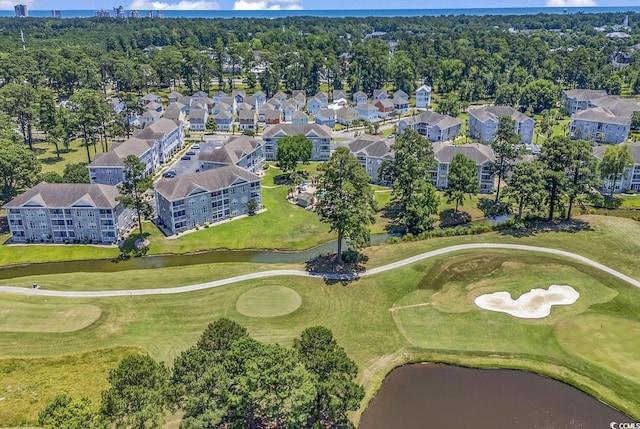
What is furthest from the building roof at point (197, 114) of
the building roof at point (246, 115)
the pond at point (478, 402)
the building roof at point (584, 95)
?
the building roof at point (584, 95)

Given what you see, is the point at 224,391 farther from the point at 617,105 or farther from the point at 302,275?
the point at 617,105

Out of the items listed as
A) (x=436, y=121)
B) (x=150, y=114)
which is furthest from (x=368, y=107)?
(x=150, y=114)

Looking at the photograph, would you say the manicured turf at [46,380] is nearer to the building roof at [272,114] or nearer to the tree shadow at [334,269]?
the tree shadow at [334,269]

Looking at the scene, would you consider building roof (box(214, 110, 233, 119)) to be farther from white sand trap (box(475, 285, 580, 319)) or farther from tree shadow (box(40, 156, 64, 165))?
white sand trap (box(475, 285, 580, 319))

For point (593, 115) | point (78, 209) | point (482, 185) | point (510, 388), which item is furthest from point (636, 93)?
point (78, 209)

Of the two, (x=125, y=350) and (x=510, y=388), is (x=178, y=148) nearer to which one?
(x=125, y=350)

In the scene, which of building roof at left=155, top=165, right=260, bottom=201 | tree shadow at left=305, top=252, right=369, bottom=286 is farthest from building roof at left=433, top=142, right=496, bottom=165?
building roof at left=155, top=165, right=260, bottom=201

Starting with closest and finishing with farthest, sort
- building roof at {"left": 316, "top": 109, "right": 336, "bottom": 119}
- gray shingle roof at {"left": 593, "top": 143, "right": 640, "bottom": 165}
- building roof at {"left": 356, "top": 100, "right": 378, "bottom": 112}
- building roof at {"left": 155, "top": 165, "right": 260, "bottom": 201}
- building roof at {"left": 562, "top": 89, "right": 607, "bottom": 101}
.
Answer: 1. building roof at {"left": 155, "top": 165, "right": 260, "bottom": 201}
2. gray shingle roof at {"left": 593, "top": 143, "right": 640, "bottom": 165}
3. building roof at {"left": 316, "top": 109, "right": 336, "bottom": 119}
4. building roof at {"left": 562, "top": 89, "right": 607, "bottom": 101}
5. building roof at {"left": 356, "top": 100, "right": 378, "bottom": 112}
